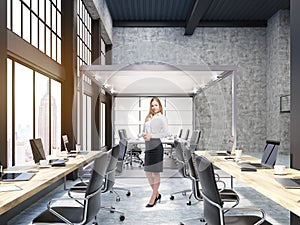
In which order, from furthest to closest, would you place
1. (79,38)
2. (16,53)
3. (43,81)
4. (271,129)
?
(271,129) → (79,38) → (43,81) → (16,53)

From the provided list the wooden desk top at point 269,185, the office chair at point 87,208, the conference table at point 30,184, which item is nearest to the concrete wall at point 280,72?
the wooden desk top at point 269,185

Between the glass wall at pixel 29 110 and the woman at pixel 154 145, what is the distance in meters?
1.57

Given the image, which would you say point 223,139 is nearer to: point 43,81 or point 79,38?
point 79,38

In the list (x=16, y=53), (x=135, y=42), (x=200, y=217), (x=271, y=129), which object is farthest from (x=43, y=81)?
(x=271, y=129)

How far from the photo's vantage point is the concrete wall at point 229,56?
15031mm

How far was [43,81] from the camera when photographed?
6.43m

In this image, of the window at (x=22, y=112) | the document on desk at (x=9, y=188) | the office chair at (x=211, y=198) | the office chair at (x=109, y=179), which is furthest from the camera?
the window at (x=22, y=112)

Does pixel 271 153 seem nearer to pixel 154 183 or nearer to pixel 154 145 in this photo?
pixel 154 145

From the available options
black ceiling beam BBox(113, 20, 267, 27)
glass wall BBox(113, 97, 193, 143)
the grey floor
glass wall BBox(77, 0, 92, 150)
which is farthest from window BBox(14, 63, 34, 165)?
black ceiling beam BBox(113, 20, 267, 27)

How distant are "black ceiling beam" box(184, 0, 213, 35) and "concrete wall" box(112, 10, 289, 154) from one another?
68 cm

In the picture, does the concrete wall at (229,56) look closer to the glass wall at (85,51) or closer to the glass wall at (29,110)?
the glass wall at (85,51)

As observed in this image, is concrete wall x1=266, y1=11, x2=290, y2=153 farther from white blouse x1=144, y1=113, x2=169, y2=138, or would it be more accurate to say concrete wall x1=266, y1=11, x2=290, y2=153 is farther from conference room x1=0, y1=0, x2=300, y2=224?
white blouse x1=144, y1=113, x2=169, y2=138

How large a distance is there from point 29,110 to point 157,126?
Result: 1812mm

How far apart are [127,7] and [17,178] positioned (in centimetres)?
1034
